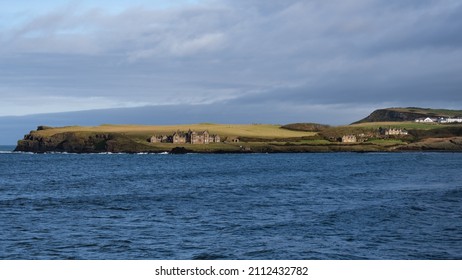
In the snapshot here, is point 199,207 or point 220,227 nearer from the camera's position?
point 220,227

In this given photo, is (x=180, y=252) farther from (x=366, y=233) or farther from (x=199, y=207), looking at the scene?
(x=199, y=207)

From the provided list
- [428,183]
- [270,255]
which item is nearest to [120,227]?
[270,255]

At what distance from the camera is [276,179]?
95750 mm

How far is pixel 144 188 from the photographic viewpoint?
263 feet

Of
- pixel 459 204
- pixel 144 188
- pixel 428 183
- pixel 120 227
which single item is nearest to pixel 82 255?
pixel 120 227

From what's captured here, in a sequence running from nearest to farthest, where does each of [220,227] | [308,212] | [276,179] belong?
1. [220,227]
2. [308,212]
3. [276,179]

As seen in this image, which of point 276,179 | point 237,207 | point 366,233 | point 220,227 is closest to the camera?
point 366,233
